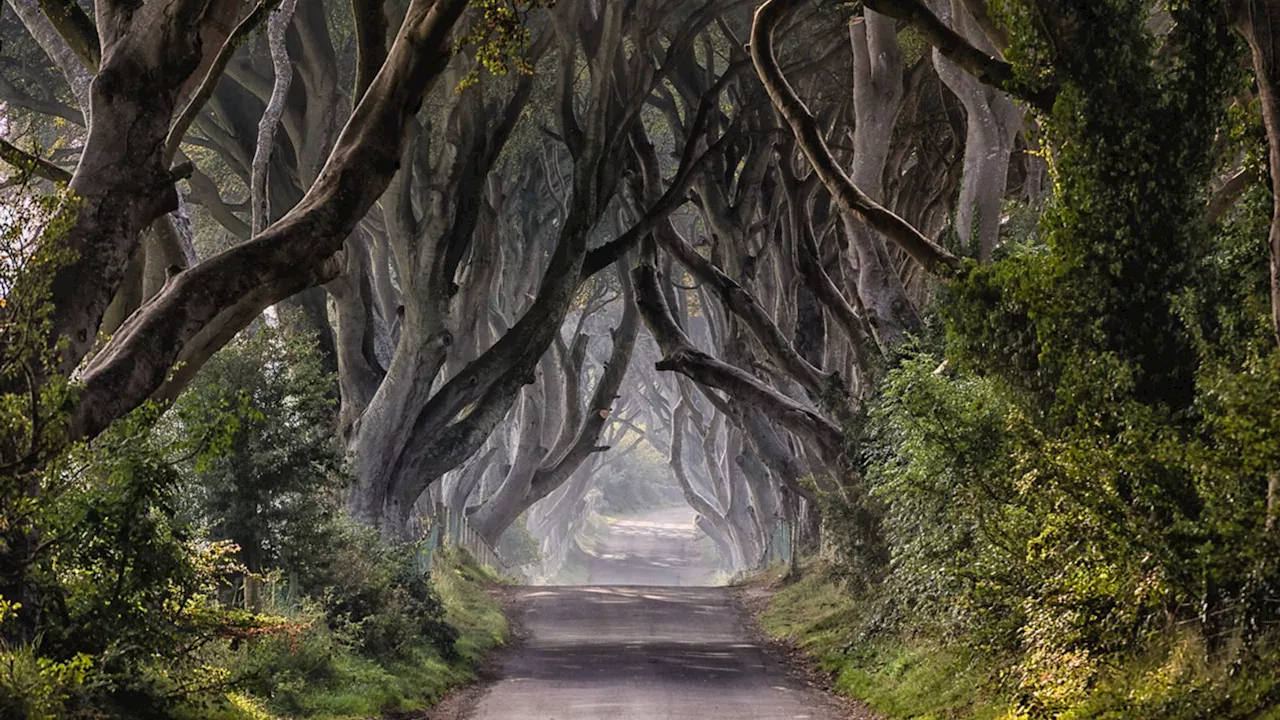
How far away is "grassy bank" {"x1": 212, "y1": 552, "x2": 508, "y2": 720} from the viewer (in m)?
11.5

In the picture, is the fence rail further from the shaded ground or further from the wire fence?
the shaded ground

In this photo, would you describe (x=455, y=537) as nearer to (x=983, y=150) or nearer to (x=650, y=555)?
(x=983, y=150)

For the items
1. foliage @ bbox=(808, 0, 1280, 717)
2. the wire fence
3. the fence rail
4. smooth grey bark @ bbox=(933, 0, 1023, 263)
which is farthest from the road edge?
the fence rail

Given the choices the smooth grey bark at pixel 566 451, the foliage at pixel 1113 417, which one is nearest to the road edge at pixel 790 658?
the foliage at pixel 1113 417

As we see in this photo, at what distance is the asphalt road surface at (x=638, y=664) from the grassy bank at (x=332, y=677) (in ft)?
1.89

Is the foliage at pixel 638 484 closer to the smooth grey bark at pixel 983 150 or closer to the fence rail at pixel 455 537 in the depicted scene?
the fence rail at pixel 455 537

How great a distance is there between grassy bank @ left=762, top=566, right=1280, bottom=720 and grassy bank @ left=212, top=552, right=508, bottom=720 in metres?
4.36

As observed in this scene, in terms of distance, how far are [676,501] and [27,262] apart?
313 ft

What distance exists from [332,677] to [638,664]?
519cm

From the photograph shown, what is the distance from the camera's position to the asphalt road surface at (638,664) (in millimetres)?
13773

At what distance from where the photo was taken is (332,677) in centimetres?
1319

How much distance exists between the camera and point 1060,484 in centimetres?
890

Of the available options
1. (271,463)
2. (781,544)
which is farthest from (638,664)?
(781,544)

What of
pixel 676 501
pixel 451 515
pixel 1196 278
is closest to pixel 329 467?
pixel 1196 278
